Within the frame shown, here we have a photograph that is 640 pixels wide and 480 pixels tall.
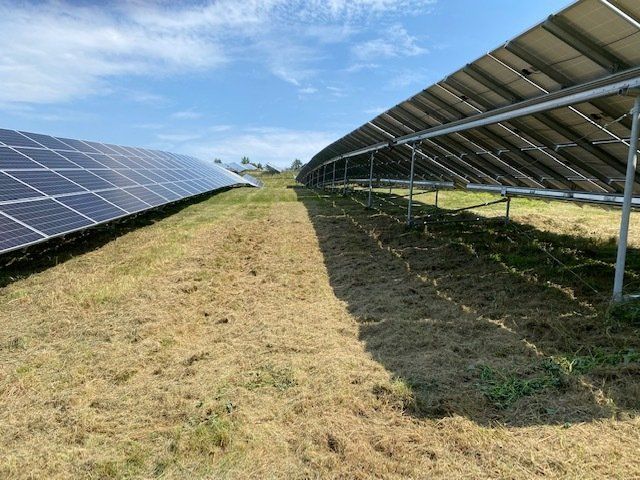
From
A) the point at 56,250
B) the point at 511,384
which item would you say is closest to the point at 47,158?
the point at 56,250

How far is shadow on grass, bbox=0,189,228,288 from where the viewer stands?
30.7 feet

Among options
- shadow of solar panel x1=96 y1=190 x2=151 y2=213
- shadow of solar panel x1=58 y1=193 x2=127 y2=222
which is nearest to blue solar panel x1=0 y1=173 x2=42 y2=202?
shadow of solar panel x1=58 y1=193 x2=127 y2=222

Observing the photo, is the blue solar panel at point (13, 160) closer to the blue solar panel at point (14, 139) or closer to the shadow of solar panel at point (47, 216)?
the blue solar panel at point (14, 139)

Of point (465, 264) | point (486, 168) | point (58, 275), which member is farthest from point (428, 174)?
point (58, 275)

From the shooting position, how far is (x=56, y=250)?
11.4 meters

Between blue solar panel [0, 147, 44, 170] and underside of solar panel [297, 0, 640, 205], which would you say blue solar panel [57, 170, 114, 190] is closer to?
blue solar panel [0, 147, 44, 170]

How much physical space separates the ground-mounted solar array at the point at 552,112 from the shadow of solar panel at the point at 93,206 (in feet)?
30.6

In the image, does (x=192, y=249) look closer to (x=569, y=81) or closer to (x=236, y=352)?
(x=236, y=352)

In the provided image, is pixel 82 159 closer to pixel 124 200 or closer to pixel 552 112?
pixel 124 200

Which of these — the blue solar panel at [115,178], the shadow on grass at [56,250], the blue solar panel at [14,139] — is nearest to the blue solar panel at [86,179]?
the blue solar panel at [115,178]

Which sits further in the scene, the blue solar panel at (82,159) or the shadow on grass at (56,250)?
the blue solar panel at (82,159)

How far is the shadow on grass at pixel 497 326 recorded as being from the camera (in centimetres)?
410

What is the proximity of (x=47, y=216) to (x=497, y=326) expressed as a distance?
1017 centimetres

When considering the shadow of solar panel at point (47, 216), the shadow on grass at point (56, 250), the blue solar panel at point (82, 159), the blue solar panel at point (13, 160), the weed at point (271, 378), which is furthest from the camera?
the blue solar panel at point (82, 159)
